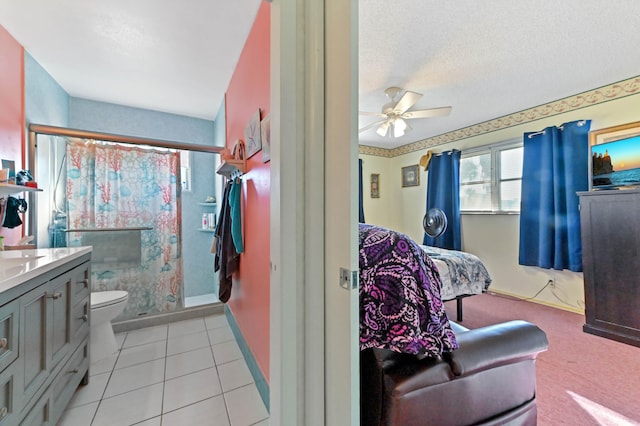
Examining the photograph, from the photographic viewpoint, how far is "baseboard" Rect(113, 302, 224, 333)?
7.41 ft

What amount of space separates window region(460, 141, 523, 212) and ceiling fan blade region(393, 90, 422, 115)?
180 cm

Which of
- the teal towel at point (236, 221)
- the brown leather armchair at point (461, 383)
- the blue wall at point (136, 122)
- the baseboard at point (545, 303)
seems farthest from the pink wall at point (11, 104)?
the baseboard at point (545, 303)

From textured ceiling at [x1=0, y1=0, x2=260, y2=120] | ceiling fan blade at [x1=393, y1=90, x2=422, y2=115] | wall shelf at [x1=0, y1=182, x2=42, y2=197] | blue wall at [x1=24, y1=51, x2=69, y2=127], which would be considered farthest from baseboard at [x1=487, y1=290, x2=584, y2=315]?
blue wall at [x1=24, y1=51, x2=69, y2=127]

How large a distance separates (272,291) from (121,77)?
259 centimetres

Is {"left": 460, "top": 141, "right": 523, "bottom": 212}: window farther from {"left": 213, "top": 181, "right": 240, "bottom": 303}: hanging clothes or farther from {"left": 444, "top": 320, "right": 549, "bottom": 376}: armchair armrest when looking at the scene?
{"left": 213, "top": 181, "right": 240, "bottom": 303}: hanging clothes

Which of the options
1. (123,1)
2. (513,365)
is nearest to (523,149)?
(513,365)

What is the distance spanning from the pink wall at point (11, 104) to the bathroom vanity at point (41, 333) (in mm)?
753

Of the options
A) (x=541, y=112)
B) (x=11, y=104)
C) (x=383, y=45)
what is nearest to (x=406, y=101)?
(x=383, y=45)

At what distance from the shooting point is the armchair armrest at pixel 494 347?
914 millimetres

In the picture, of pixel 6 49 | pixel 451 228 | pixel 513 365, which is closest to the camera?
pixel 513 365

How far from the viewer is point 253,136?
1.64 m

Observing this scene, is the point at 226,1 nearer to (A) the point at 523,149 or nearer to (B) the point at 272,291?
(B) the point at 272,291

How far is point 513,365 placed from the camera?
1.01m

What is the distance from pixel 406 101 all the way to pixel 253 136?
1.63 metres
